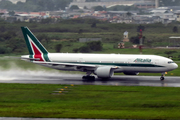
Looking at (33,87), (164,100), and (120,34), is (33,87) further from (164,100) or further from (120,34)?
(120,34)

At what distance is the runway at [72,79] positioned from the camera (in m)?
45.3

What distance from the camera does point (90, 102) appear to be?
108 ft

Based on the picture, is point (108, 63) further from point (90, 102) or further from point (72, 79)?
point (90, 102)

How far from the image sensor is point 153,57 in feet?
160

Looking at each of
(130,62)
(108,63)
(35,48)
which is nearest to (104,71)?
(108,63)

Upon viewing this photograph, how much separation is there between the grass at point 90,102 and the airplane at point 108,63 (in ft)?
22.9

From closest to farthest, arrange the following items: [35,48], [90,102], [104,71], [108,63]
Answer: [90,102] < [104,71] < [108,63] < [35,48]

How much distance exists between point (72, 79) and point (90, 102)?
1700cm

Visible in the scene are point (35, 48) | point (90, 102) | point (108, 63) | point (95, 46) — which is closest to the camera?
point (90, 102)

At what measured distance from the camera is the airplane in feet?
158

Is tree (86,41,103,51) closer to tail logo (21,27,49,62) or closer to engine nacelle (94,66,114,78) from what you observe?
tail logo (21,27,49,62)

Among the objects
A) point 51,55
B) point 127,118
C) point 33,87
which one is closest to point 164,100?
point 127,118

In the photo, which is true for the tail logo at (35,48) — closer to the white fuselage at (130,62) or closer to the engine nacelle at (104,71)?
the white fuselage at (130,62)

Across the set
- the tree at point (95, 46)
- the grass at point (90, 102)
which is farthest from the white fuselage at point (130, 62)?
the tree at point (95, 46)
